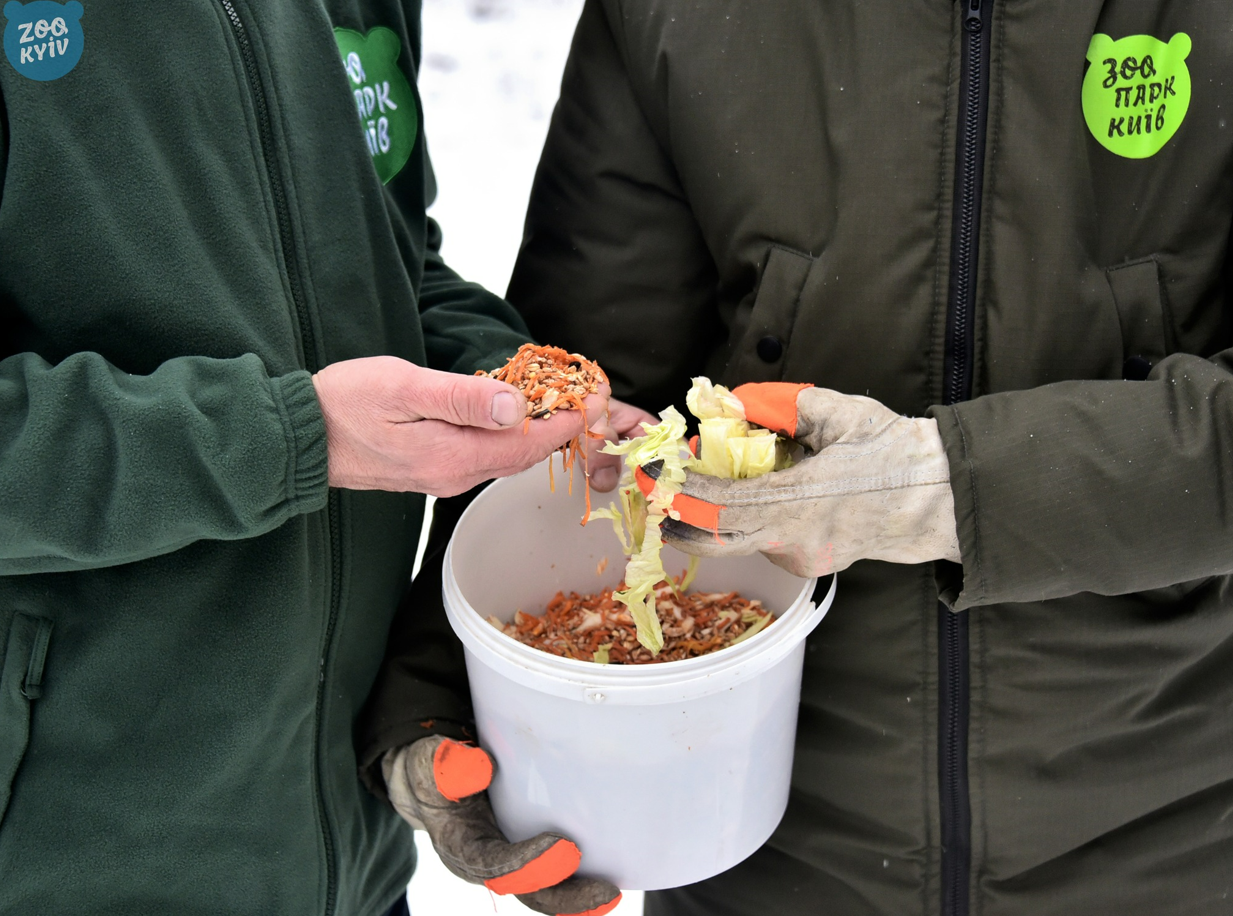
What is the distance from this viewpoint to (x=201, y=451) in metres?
0.93

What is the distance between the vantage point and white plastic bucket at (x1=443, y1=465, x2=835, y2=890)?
1.11 metres

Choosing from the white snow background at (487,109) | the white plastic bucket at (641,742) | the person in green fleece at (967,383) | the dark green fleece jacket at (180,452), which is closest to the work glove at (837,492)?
the person in green fleece at (967,383)

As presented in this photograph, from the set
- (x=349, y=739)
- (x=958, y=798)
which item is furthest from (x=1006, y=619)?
(x=349, y=739)

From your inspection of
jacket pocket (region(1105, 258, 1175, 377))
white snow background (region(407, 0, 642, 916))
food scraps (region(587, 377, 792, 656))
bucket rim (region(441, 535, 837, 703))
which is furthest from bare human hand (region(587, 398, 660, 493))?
white snow background (region(407, 0, 642, 916))

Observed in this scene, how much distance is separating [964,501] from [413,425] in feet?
1.90

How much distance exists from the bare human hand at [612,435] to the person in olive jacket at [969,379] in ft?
0.45

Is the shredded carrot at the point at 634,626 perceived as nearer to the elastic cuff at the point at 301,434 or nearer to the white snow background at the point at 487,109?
the elastic cuff at the point at 301,434

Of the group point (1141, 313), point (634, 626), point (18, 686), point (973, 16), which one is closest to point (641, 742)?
point (634, 626)

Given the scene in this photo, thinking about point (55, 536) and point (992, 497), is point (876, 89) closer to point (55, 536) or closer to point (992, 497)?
point (992, 497)

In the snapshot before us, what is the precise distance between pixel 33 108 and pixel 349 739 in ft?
2.66

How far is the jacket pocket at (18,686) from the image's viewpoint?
39.6 inches

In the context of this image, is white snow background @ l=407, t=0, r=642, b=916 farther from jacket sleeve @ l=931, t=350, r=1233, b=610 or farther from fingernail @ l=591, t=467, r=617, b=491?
jacket sleeve @ l=931, t=350, r=1233, b=610

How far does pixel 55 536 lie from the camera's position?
921 mm

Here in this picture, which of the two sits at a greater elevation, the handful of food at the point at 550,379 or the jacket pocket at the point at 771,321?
the jacket pocket at the point at 771,321
